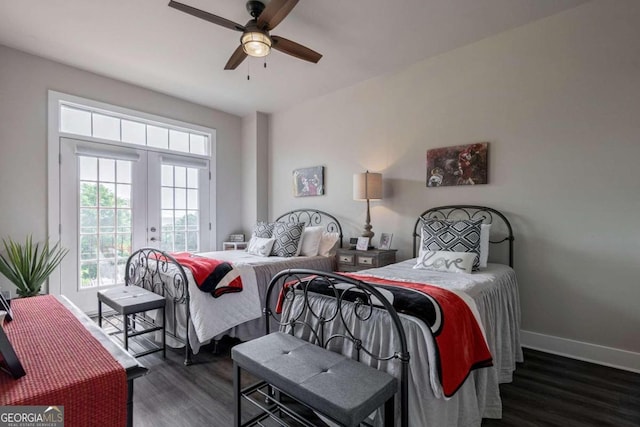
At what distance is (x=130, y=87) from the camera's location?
406 centimetres

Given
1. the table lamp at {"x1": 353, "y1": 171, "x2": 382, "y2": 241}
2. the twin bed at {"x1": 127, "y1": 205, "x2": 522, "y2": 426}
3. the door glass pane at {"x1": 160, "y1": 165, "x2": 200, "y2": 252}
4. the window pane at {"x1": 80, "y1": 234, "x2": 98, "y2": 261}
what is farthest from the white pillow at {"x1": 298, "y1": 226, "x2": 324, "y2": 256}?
the window pane at {"x1": 80, "y1": 234, "x2": 98, "y2": 261}

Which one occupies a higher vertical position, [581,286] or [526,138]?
[526,138]

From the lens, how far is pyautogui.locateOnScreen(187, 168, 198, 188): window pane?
4.74m

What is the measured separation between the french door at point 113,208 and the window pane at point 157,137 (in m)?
0.15

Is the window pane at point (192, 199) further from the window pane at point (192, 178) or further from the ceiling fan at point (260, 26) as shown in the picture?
the ceiling fan at point (260, 26)

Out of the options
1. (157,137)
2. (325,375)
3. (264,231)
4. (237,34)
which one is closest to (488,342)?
(325,375)

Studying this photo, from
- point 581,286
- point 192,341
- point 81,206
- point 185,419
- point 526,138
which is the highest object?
point 526,138

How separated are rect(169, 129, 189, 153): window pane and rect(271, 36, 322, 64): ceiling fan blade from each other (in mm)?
2723

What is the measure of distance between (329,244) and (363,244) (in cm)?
52

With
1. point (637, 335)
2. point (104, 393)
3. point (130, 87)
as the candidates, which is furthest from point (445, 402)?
point (130, 87)

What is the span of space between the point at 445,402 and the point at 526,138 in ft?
8.01

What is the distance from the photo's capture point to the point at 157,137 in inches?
174

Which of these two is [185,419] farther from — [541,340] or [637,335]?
[637,335]

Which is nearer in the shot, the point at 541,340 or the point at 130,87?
the point at 541,340
